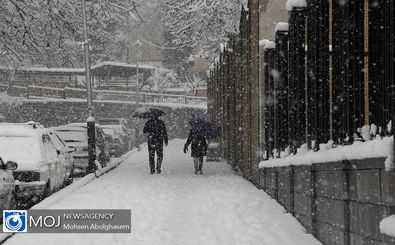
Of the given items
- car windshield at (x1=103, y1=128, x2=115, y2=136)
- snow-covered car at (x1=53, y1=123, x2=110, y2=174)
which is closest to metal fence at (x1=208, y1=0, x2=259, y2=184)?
snow-covered car at (x1=53, y1=123, x2=110, y2=174)

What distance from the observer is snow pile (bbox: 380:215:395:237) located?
159 inches

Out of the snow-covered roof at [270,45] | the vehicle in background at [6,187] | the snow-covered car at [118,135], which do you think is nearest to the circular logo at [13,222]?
the vehicle in background at [6,187]

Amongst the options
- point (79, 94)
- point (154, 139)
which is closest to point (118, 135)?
point (154, 139)

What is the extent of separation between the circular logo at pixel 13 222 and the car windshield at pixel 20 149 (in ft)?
7.50

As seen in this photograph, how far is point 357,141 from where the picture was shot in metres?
5.56

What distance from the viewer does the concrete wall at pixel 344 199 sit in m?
4.65

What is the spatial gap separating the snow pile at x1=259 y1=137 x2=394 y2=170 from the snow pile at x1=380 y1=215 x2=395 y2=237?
394 mm

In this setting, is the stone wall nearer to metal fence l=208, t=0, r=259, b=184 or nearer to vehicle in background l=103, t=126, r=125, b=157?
vehicle in background l=103, t=126, r=125, b=157

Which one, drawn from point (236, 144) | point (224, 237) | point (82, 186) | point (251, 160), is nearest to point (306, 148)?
point (224, 237)

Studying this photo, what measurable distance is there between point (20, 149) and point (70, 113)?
39953 millimetres

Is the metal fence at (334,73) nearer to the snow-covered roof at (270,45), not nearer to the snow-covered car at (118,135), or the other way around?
the snow-covered roof at (270,45)

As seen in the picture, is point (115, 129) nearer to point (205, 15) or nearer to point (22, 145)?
point (205, 15)

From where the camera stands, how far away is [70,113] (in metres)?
50.1

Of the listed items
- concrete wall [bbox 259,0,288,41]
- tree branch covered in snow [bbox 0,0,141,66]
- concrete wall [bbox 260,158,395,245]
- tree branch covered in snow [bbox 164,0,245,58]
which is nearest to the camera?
concrete wall [bbox 260,158,395,245]
